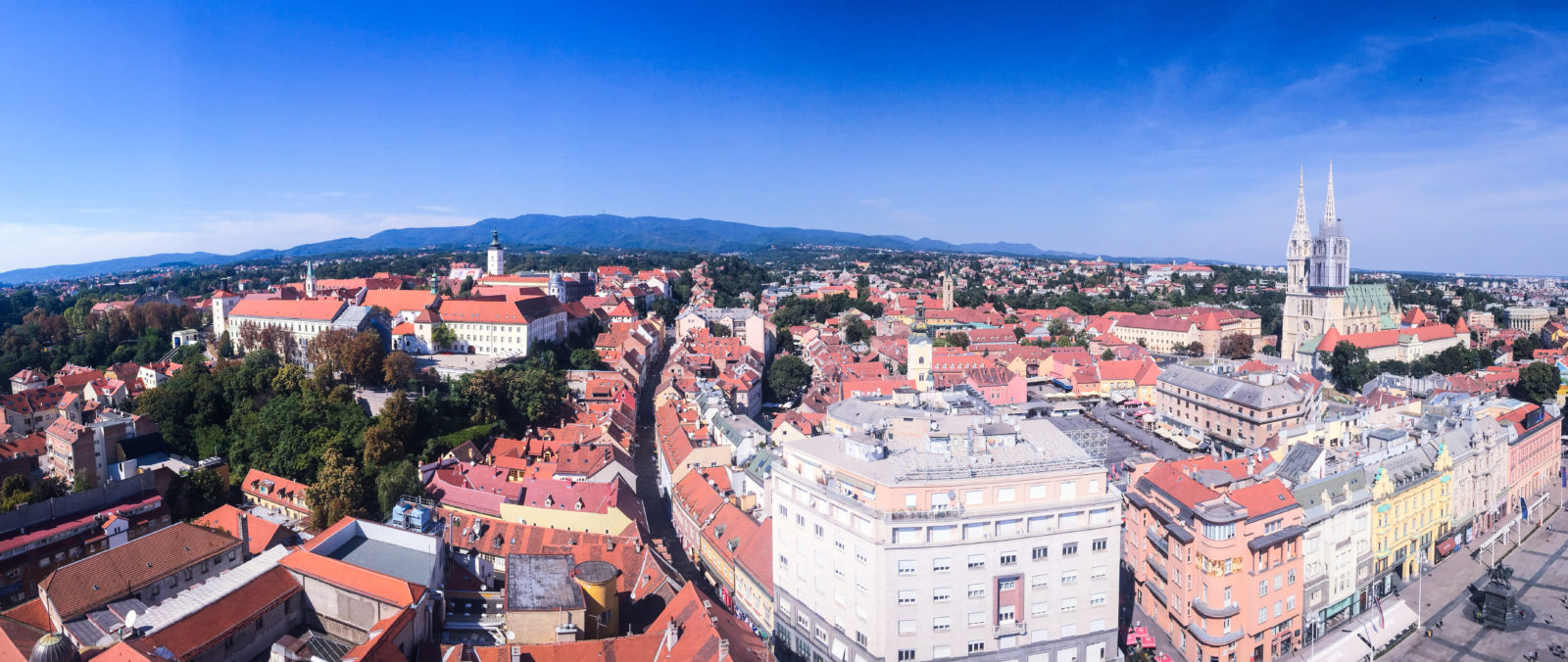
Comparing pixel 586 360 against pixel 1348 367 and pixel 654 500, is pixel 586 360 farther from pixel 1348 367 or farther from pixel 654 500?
pixel 1348 367

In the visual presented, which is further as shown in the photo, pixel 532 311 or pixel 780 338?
pixel 780 338

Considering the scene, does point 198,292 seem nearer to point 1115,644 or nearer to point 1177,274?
point 1115,644

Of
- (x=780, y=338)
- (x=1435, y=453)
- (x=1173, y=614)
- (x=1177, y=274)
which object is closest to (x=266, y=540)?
(x=1173, y=614)

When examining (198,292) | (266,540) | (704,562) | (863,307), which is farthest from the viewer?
(198,292)

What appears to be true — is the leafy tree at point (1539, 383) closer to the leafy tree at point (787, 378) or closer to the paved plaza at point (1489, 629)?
the paved plaza at point (1489, 629)

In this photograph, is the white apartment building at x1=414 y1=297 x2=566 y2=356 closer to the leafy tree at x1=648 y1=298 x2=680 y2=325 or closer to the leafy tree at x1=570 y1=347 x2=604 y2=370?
the leafy tree at x1=570 y1=347 x2=604 y2=370

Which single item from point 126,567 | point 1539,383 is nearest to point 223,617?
point 126,567

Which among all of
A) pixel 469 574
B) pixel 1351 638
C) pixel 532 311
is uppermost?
pixel 532 311
